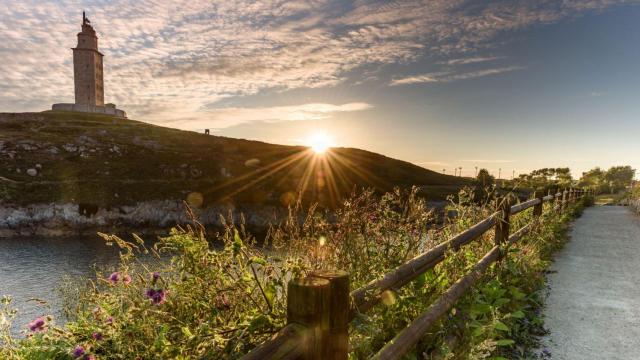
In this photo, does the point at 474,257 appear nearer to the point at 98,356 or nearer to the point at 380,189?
the point at 98,356

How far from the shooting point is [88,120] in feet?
288

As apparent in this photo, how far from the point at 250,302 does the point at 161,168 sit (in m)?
64.5

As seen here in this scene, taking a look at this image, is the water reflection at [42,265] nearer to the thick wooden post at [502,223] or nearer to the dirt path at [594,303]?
the thick wooden post at [502,223]

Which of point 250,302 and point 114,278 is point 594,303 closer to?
point 250,302

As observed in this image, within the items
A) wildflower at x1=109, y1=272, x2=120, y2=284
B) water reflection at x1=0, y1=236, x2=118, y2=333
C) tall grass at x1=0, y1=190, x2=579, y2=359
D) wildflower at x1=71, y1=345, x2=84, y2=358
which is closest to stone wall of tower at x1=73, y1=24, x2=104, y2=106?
water reflection at x1=0, y1=236, x2=118, y2=333

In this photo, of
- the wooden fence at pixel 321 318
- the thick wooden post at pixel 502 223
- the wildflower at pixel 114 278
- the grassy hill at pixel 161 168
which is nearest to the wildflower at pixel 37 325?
the wildflower at pixel 114 278

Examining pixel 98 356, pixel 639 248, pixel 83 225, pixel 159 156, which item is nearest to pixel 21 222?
pixel 83 225

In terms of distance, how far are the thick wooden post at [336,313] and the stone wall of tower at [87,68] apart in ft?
367

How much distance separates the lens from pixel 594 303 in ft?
20.9

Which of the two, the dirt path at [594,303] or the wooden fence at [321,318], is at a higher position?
the wooden fence at [321,318]

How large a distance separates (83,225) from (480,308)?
47.4m

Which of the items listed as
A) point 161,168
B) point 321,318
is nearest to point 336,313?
point 321,318

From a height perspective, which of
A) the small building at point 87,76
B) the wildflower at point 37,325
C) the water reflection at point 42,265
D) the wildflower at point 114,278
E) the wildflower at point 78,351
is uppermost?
the small building at point 87,76

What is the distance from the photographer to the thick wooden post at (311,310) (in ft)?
6.41
